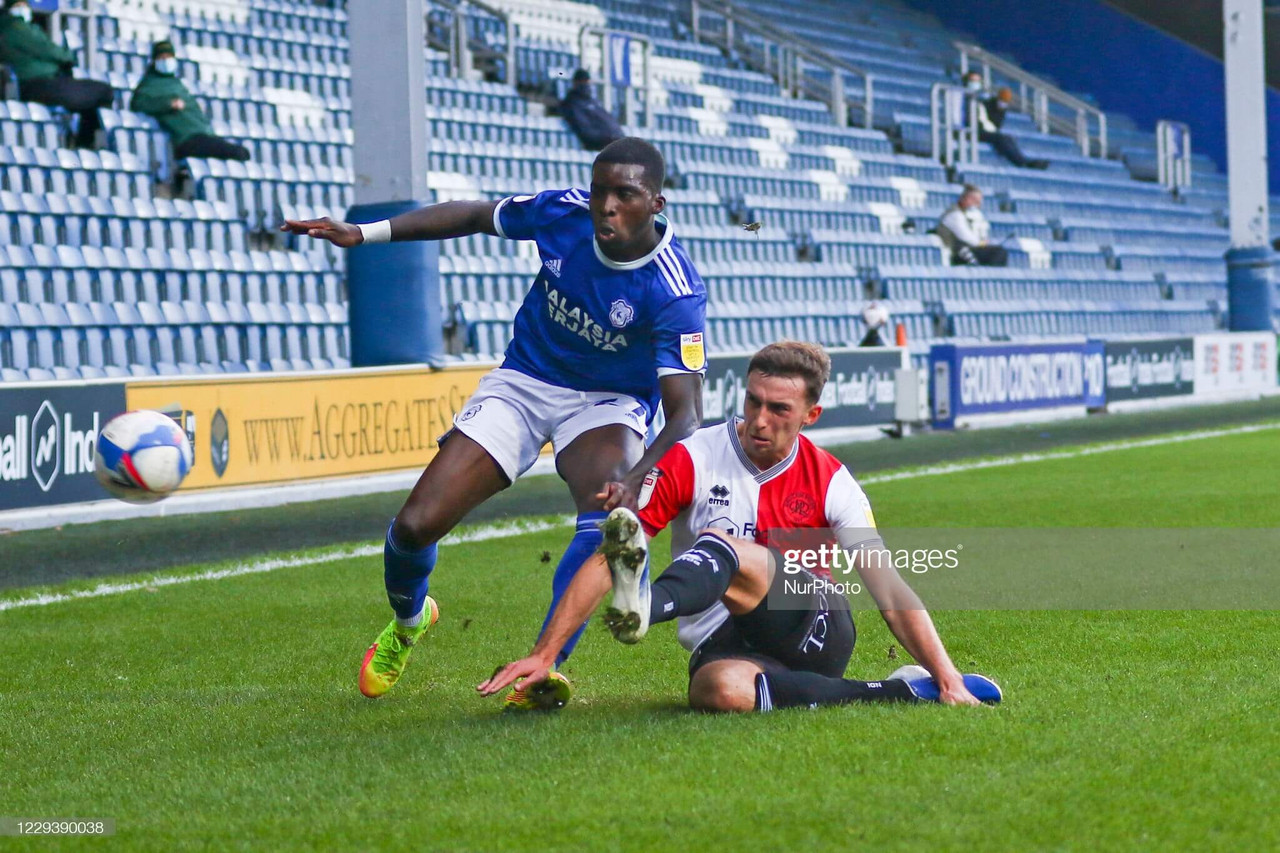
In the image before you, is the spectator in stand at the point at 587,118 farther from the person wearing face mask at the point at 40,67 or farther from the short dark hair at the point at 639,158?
the short dark hair at the point at 639,158

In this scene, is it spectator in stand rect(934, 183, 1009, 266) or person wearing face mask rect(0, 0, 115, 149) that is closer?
person wearing face mask rect(0, 0, 115, 149)

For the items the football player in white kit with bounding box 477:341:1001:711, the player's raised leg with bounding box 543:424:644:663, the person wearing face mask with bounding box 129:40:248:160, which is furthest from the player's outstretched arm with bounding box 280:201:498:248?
the person wearing face mask with bounding box 129:40:248:160

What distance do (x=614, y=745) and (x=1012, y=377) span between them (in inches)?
637

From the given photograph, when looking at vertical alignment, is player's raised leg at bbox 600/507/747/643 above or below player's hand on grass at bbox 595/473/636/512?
below

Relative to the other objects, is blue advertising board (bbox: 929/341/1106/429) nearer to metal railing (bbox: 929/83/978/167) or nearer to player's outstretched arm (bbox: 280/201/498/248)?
metal railing (bbox: 929/83/978/167)

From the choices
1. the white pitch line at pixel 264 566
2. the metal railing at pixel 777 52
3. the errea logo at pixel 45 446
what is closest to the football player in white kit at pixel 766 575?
the white pitch line at pixel 264 566

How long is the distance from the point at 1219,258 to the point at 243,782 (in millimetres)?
30380

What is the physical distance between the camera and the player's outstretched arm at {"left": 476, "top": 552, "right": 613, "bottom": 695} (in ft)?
13.7

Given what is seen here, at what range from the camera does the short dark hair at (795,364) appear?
4.25 metres

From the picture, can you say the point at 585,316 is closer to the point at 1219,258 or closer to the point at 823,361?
the point at 823,361

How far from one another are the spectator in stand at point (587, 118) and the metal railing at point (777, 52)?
5.69 m

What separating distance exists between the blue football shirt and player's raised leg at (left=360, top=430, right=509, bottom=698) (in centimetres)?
39

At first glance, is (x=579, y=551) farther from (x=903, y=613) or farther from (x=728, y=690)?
(x=903, y=613)

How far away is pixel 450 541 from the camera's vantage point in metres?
9.52
